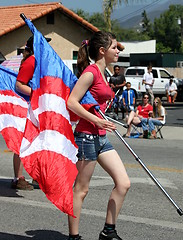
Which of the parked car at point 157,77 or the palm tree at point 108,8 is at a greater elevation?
the palm tree at point 108,8

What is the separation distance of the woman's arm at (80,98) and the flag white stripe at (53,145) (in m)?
0.31

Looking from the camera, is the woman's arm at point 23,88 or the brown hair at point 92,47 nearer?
the brown hair at point 92,47

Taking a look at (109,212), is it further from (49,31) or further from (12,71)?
(49,31)

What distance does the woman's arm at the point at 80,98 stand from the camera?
5.18 m

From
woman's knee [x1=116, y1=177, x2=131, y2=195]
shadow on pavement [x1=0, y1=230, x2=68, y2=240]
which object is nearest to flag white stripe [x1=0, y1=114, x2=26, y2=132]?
shadow on pavement [x1=0, y1=230, x2=68, y2=240]

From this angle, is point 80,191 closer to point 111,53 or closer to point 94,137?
point 94,137

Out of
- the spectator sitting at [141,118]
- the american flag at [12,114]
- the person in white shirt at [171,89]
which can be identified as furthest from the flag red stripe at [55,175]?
the person in white shirt at [171,89]

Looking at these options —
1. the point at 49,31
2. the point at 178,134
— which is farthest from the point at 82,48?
the point at 49,31

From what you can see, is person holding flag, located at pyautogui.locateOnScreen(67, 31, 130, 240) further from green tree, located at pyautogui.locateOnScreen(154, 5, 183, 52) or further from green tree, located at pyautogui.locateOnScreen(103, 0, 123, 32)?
green tree, located at pyautogui.locateOnScreen(154, 5, 183, 52)

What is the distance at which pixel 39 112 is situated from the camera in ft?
18.3

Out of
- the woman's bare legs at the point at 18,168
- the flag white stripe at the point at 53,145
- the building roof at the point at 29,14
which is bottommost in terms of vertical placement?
the woman's bare legs at the point at 18,168

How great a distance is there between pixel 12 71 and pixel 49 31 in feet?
75.7

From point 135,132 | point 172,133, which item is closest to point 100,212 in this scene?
point 135,132

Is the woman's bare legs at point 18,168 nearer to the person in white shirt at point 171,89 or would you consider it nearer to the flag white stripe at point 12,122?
the flag white stripe at point 12,122
